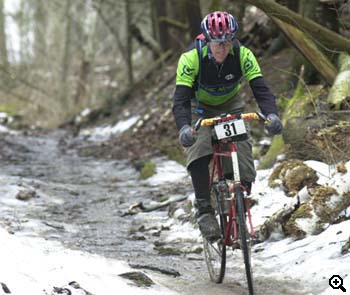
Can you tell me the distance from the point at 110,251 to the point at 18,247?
1.24 metres

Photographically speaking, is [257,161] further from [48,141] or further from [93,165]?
[48,141]

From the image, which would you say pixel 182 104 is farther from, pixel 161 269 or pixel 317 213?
pixel 317 213

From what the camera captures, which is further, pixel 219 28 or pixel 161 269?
pixel 161 269

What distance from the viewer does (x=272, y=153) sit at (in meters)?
9.42

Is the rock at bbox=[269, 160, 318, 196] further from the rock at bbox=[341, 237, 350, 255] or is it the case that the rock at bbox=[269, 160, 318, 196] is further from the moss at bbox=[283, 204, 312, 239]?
the rock at bbox=[341, 237, 350, 255]

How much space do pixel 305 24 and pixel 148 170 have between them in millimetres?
5384

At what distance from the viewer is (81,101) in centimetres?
3453

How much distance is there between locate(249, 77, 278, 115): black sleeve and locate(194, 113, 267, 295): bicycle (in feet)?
0.71

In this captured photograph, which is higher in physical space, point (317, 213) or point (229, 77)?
point (229, 77)

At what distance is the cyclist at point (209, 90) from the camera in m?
5.41

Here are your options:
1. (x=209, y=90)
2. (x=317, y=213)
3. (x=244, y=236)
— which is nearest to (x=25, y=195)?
(x=317, y=213)

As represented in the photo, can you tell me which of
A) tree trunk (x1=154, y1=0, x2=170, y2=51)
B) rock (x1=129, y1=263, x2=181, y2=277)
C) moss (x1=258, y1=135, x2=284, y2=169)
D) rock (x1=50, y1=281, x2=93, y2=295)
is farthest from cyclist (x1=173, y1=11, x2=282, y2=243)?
tree trunk (x1=154, y1=0, x2=170, y2=51)

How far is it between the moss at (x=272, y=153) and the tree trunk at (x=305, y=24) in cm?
215

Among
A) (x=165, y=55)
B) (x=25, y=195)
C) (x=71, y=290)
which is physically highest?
(x=165, y=55)
